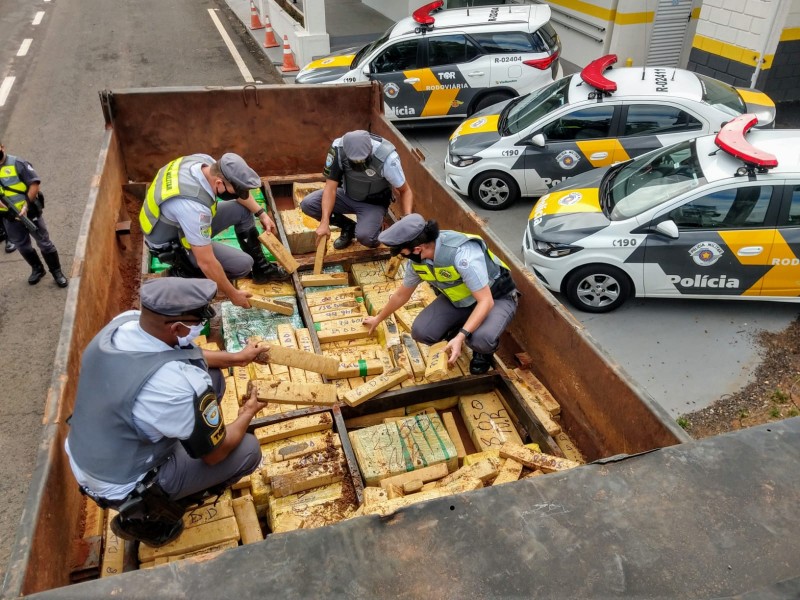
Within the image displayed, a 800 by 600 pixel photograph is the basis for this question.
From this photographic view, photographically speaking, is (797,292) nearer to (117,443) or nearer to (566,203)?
(566,203)

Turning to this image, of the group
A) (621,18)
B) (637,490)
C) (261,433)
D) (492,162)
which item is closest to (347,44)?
(621,18)

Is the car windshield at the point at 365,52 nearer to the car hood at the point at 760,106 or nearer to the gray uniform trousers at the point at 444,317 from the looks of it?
the car hood at the point at 760,106

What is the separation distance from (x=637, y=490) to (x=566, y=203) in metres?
5.09

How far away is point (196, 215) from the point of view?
4.59 meters

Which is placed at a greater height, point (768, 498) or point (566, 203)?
point (768, 498)

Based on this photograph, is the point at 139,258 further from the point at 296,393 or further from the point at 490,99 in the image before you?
the point at 490,99

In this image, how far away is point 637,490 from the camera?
2.00 m

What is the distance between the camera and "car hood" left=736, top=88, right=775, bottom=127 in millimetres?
7507

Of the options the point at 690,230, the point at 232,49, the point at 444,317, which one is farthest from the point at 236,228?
the point at 232,49

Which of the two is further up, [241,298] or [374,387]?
[241,298]

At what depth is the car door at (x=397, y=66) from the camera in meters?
9.69

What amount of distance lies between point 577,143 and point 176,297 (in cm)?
627

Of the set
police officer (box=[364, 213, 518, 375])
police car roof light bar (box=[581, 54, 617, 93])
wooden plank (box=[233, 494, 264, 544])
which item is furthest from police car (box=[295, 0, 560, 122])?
wooden plank (box=[233, 494, 264, 544])

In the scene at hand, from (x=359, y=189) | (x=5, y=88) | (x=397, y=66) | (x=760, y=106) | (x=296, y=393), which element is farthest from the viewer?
(x=5, y=88)
